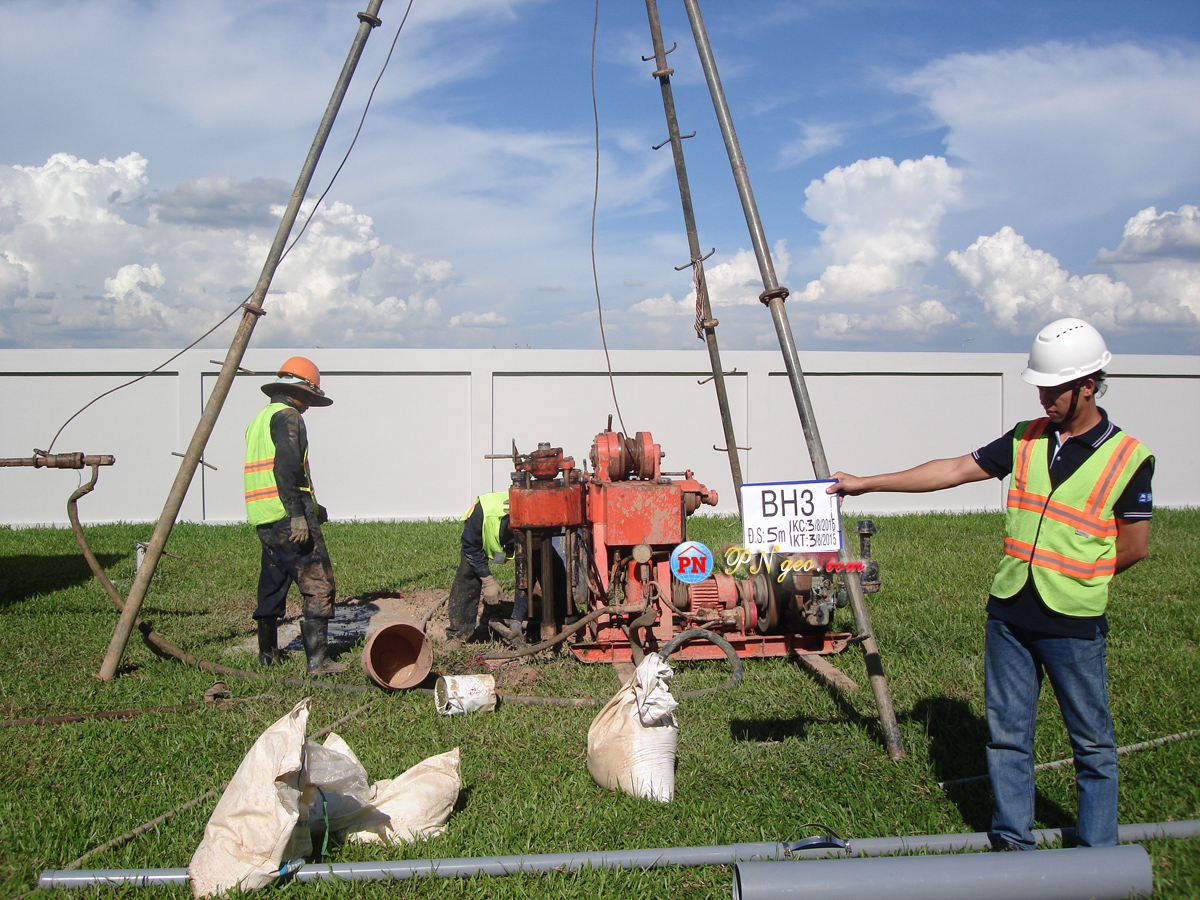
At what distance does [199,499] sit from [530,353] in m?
5.67

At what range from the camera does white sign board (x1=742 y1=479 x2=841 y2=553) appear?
141 inches

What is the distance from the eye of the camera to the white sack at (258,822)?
266 centimetres

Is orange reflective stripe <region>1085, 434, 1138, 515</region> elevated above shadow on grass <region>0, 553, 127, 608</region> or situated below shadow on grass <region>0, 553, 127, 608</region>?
above

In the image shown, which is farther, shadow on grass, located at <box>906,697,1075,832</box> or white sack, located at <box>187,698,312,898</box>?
shadow on grass, located at <box>906,697,1075,832</box>

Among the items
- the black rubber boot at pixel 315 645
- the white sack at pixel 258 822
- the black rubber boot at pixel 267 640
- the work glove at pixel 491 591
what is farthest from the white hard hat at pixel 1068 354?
the black rubber boot at pixel 267 640

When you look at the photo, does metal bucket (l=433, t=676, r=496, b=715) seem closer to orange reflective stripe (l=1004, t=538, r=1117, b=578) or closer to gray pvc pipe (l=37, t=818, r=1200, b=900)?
gray pvc pipe (l=37, t=818, r=1200, b=900)

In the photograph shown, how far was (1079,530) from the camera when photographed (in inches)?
108

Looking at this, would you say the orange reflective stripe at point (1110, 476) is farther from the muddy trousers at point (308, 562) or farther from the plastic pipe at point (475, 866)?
the muddy trousers at point (308, 562)

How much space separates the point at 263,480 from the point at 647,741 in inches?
128

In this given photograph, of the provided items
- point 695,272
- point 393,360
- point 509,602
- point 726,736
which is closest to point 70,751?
point 726,736

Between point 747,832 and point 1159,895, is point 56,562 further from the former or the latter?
point 1159,895

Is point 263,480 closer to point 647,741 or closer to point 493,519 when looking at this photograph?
point 493,519

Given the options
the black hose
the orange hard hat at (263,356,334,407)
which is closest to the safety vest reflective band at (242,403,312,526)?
the orange hard hat at (263,356,334,407)

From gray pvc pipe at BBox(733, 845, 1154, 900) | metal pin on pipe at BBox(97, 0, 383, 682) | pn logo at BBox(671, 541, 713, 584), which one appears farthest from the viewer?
metal pin on pipe at BBox(97, 0, 383, 682)
